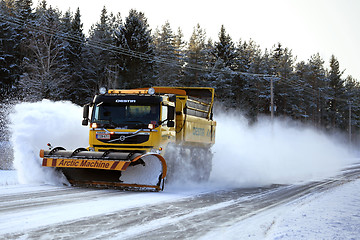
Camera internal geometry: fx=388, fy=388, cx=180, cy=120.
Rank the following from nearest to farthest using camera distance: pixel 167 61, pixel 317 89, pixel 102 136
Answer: pixel 102 136 → pixel 167 61 → pixel 317 89

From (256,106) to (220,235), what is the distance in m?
53.8

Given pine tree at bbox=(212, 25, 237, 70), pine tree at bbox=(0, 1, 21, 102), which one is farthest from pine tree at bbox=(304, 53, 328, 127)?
pine tree at bbox=(0, 1, 21, 102)

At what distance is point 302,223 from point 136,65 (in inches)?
1499

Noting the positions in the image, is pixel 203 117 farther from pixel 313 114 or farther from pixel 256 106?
pixel 313 114

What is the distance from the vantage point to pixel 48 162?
1041 cm

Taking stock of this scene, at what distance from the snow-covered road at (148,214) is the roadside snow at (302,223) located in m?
0.02

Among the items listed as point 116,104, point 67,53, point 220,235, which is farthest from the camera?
point 67,53

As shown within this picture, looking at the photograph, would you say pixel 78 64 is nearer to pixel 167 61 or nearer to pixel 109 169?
pixel 167 61

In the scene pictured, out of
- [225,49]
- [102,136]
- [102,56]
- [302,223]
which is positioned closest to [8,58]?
[102,56]

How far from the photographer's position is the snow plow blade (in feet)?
32.4

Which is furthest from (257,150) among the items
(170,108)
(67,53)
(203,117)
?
(67,53)

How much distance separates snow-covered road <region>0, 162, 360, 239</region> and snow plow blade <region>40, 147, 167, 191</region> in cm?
46

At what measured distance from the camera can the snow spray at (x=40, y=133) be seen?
37.2ft

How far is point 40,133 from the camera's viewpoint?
12523 millimetres
